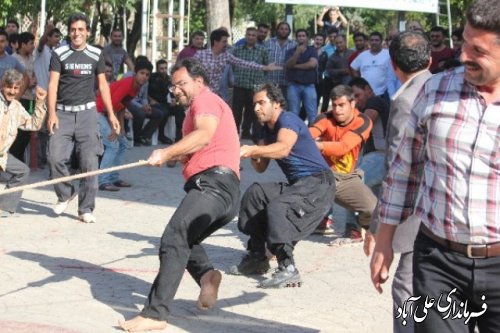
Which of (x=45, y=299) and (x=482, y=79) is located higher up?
(x=482, y=79)

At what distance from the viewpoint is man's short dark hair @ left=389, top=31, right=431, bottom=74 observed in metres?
5.72

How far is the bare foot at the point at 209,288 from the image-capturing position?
7.02 m

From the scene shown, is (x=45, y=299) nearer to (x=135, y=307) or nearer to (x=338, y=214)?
(x=135, y=307)

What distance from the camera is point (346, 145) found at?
30.4 ft

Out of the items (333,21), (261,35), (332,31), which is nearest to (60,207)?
(261,35)

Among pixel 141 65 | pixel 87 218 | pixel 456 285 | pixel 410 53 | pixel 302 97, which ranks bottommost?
pixel 87 218

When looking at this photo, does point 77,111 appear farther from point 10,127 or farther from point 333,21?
point 333,21

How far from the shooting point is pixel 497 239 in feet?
13.2

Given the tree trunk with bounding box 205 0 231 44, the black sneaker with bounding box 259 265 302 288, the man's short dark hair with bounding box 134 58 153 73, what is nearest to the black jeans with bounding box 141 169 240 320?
the black sneaker with bounding box 259 265 302 288

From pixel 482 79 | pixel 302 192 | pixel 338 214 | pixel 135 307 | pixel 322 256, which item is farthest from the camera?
pixel 338 214

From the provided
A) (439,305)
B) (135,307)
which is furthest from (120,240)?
(439,305)

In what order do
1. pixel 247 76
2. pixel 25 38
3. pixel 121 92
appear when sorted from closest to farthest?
pixel 121 92 < pixel 25 38 < pixel 247 76

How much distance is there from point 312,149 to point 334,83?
10.4 m

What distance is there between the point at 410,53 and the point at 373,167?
4.17 metres
